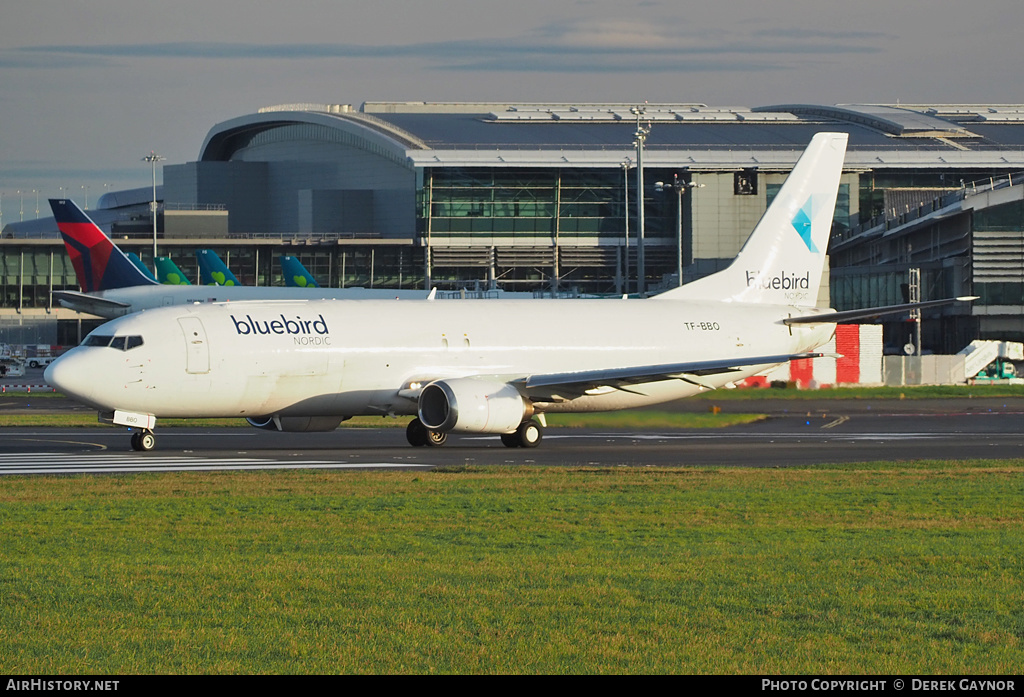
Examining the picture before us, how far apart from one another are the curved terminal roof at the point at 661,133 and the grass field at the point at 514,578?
91.9m

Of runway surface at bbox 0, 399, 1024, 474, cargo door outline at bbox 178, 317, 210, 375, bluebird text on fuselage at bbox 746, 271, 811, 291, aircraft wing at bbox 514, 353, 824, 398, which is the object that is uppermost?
bluebird text on fuselage at bbox 746, 271, 811, 291

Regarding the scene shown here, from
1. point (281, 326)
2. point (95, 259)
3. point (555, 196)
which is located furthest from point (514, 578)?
point (555, 196)

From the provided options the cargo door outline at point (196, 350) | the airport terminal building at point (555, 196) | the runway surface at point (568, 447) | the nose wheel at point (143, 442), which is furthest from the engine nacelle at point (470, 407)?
the airport terminal building at point (555, 196)

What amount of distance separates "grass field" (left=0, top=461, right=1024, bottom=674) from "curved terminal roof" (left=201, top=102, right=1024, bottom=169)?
9193cm

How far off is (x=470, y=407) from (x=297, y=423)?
5011 millimetres

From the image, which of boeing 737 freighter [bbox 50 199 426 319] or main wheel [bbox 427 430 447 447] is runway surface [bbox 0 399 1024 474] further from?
boeing 737 freighter [bbox 50 199 426 319]

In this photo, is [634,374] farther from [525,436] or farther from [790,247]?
[790,247]

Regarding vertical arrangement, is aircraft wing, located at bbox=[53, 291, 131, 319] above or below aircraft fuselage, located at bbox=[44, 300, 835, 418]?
above

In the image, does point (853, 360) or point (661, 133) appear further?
point (661, 133)

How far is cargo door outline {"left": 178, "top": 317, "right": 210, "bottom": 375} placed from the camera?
101 feet

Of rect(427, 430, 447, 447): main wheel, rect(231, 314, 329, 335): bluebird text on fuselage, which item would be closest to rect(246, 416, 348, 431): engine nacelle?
rect(427, 430, 447, 447): main wheel

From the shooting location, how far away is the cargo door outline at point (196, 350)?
30.9 meters

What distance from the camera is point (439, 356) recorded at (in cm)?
3384
